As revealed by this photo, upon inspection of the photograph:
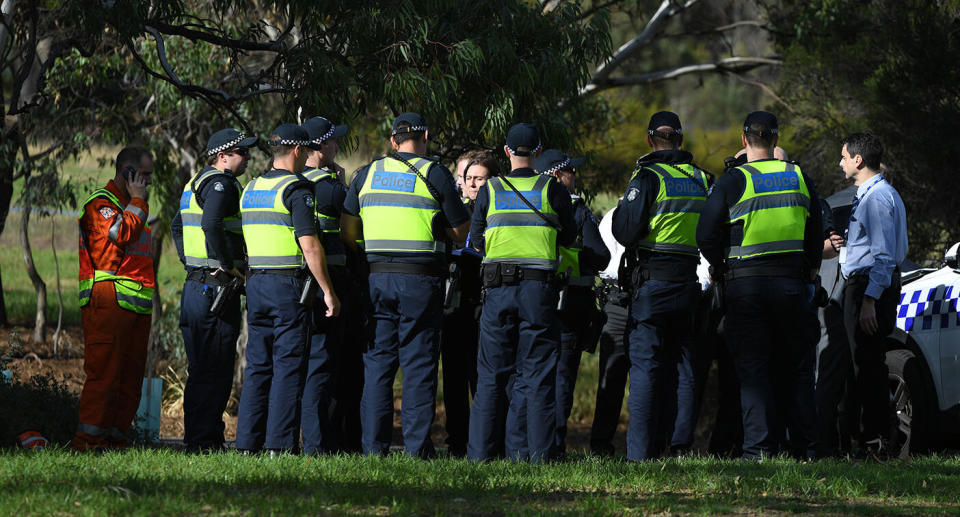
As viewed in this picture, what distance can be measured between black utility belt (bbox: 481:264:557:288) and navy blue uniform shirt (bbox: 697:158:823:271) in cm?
101

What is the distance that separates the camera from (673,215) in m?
7.71

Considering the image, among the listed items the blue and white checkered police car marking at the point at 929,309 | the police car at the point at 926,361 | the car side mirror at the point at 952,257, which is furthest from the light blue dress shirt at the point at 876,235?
the blue and white checkered police car marking at the point at 929,309

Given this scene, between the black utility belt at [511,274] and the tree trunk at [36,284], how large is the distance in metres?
11.1

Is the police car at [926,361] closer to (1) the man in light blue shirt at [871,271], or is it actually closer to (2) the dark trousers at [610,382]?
(1) the man in light blue shirt at [871,271]

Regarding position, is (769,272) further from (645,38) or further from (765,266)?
(645,38)

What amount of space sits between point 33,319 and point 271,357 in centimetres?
1396

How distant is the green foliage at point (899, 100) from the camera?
47.9 feet

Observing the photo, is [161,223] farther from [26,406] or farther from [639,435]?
[639,435]

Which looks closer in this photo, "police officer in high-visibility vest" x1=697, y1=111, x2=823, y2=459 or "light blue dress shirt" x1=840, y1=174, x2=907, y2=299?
"police officer in high-visibility vest" x1=697, y1=111, x2=823, y2=459

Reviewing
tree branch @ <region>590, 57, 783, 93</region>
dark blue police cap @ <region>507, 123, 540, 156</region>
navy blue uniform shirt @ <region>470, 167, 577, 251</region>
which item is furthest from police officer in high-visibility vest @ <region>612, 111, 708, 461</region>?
tree branch @ <region>590, 57, 783, 93</region>

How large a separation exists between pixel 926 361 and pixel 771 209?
83.1 inches

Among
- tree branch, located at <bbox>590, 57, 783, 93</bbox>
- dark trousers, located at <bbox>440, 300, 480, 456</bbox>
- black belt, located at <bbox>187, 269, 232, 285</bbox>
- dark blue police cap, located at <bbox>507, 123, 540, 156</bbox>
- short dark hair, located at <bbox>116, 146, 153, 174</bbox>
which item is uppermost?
tree branch, located at <bbox>590, 57, 783, 93</bbox>

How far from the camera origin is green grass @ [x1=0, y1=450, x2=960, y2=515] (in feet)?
17.1

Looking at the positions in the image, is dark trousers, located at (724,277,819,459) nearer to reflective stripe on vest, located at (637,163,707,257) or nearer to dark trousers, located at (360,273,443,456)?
reflective stripe on vest, located at (637,163,707,257)
